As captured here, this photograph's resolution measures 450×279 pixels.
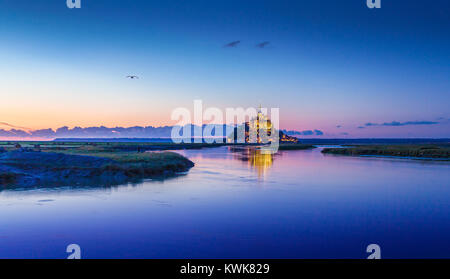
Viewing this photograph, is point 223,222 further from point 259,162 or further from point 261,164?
point 259,162

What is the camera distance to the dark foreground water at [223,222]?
1338 cm

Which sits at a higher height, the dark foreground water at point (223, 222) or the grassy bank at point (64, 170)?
the grassy bank at point (64, 170)

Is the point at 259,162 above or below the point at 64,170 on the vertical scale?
below

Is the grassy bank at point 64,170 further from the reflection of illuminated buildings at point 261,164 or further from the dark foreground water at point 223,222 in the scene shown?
the reflection of illuminated buildings at point 261,164

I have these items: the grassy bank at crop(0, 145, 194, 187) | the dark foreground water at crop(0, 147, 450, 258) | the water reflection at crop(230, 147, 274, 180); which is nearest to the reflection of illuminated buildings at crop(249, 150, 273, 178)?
the water reflection at crop(230, 147, 274, 180)

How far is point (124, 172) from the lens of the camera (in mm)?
33844

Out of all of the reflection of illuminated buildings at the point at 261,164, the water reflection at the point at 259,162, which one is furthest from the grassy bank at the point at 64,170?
the water reflection at the point at 259,162

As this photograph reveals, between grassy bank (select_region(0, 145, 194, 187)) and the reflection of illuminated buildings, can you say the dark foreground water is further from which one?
the reflection of illuminated buildings

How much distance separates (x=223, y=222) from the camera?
18.0 m

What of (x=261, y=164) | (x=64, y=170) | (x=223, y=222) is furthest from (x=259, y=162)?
(x=223, y=222)

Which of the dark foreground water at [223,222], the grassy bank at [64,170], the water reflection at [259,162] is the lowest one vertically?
the water reflection at [259,162]

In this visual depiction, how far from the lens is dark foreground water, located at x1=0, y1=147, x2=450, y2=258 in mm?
13383

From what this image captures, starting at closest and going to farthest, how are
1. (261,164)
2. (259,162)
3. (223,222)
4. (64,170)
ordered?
1. (223,222)
2. (64,170)
3. (261,164)
4. (259,162)
